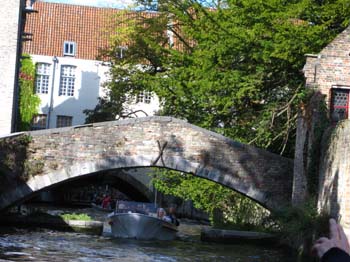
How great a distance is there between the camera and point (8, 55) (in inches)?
941

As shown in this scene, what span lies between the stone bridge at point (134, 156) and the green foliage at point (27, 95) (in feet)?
63.8

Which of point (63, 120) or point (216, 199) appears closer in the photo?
point (216, 199)

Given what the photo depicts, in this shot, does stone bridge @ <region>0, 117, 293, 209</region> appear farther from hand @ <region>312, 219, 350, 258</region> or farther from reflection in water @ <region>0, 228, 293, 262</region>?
hand @ <region>312, 219, 350, 258</region>

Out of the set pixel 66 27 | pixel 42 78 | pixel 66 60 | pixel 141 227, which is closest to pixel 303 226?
pixel 141 227

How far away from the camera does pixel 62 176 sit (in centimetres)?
1858

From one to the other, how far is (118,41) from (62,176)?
11.4m

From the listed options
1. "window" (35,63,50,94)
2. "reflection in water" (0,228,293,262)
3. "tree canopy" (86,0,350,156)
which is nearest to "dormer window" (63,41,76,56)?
"window" (35,63,50,94)

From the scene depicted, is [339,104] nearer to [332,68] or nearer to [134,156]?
[332,68]

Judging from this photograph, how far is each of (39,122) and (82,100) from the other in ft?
7.59

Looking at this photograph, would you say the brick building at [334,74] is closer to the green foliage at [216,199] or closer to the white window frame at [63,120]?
the green foliage at [216,199]

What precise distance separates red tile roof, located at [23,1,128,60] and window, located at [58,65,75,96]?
767 millimetres

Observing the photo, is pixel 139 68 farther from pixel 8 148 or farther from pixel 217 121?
pixel 8 148

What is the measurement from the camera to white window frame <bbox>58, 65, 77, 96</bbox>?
39.6 metres

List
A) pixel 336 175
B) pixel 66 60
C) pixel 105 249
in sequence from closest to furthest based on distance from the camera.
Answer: pixel 336 175, pixel 105 249, pixel 66 60
